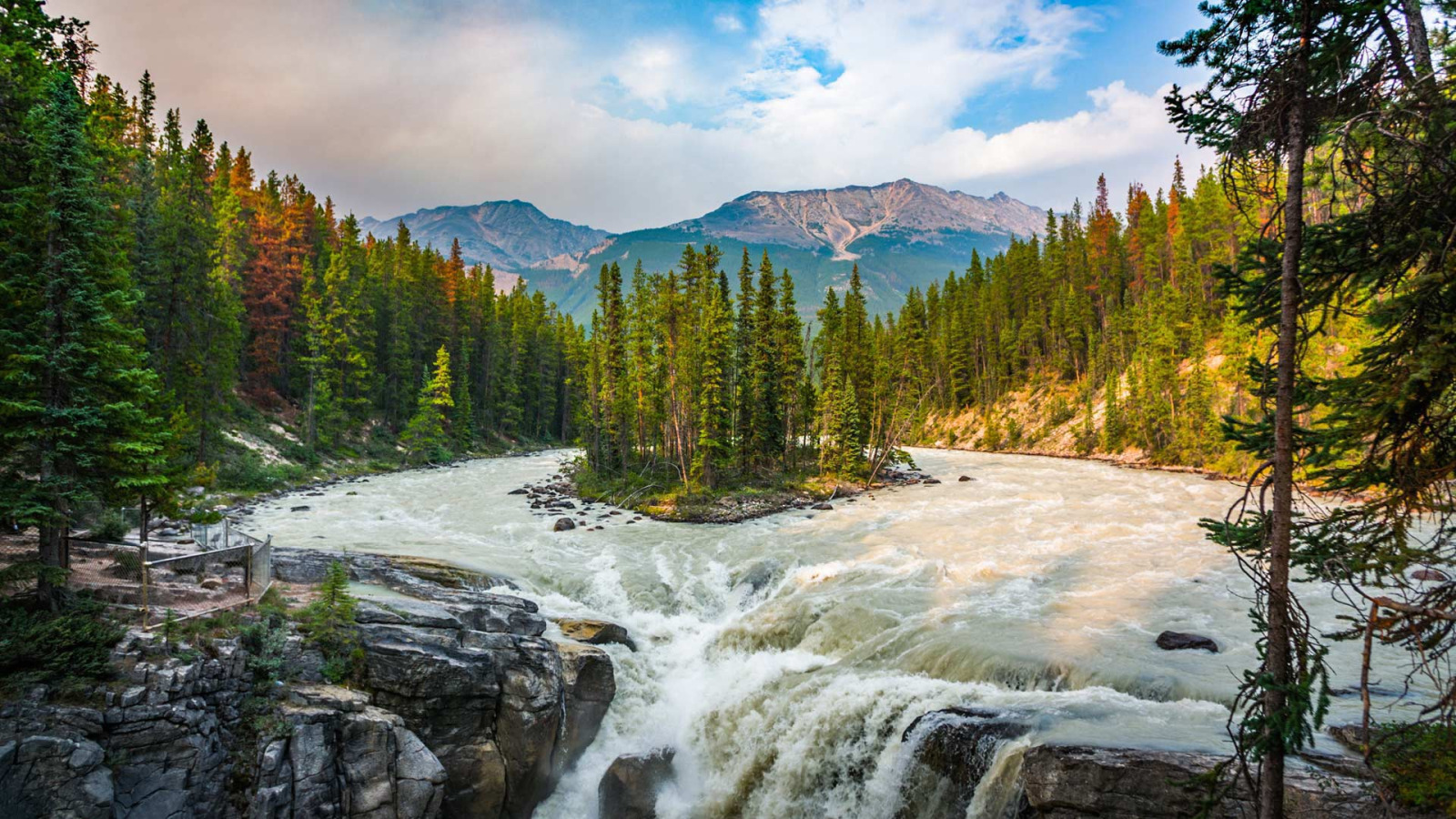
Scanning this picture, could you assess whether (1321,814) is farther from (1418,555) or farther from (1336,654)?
(1336,654)

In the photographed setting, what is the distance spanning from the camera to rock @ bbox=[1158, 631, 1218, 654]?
1380 cm

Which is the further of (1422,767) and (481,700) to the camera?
(481,700)

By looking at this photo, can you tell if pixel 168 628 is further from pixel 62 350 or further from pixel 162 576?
pixel 62 350

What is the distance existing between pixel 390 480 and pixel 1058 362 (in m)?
74.6

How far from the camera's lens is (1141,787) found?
8734 mm

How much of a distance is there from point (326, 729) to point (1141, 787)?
516 inches

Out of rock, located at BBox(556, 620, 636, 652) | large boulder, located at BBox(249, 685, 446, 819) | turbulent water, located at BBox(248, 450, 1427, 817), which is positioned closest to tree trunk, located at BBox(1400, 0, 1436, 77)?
turbulent water, located at BBox(248, 450, 1427, 817)

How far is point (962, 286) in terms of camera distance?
9838 centimetres

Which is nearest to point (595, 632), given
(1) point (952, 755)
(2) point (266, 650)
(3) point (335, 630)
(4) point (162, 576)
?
(3) point (335, 630)

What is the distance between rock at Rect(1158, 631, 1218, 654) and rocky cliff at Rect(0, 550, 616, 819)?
13016mm

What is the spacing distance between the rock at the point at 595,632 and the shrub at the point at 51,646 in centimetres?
896

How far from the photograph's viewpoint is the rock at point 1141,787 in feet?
25.2

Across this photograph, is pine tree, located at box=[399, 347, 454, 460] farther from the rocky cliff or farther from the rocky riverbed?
the rocky cliff

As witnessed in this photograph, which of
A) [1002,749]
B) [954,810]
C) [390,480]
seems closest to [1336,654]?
[1002,749]
